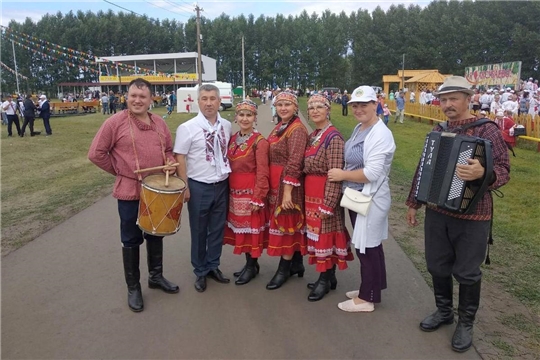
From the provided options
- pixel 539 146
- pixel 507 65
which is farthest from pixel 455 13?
pixel 539 146

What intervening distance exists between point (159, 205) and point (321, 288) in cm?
171

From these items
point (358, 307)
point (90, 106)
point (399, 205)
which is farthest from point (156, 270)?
point (90, 106)

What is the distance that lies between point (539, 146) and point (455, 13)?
5884cm

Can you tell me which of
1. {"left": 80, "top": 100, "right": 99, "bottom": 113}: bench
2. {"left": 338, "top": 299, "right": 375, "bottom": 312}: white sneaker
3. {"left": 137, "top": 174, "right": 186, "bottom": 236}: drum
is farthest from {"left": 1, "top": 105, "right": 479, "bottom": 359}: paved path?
{"left": 80, "top": 100, "right": 99, "bottom": 113}: bench

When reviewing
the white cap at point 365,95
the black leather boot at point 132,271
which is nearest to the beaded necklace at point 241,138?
the white cap at point 365,95

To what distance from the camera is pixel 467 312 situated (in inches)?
127

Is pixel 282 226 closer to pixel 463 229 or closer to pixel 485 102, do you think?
pixel 463 229

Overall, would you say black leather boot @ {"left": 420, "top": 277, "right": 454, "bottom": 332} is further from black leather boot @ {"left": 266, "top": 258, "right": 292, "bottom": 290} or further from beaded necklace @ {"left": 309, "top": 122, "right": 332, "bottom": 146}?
beaded necklace @ {"left": 309, "top": 122, "right": 332, "bottom": 146}

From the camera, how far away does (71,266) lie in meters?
4.70

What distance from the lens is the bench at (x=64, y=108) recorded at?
33125mm

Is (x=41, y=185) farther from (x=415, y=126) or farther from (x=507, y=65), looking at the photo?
(x=507, y=65)

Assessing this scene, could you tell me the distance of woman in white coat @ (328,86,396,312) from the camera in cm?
343

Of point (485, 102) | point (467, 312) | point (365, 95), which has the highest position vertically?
point (365, 95)

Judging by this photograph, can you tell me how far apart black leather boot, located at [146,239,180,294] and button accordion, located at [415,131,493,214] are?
249 cm
